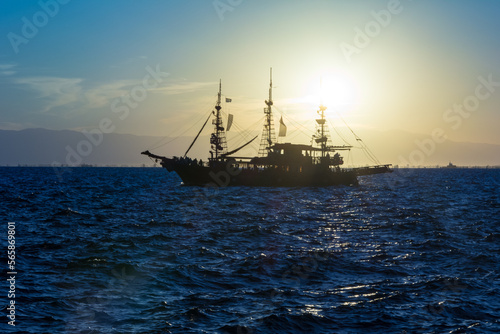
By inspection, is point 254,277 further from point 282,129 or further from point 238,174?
point 282,129

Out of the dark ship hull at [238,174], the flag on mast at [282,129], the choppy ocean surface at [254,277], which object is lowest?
the choppy ocean surface at [254,277]

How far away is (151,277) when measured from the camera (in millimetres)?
Result: 19781

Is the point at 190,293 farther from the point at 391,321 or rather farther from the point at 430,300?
the point at 430,300

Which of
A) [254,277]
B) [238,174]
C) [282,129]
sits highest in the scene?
[282,129]

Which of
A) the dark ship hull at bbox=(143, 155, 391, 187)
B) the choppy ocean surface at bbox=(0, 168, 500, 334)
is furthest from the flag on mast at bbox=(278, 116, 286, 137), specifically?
the choppy ocean surface at bbox=(0, 168, 500, 334)

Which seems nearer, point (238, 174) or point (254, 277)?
point (254, 277)

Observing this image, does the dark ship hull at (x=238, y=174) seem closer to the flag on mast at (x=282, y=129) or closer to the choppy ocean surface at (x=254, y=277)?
the flag on mast at (x=282, y=129)

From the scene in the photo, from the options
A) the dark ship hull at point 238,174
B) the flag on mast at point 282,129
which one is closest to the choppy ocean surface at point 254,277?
the dark ship hull at point 238,174

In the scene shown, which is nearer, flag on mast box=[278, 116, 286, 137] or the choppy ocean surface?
the choppy ocean surface

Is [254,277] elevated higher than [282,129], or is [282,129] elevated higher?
[282,129]

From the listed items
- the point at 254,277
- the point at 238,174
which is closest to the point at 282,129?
the point at 238,174

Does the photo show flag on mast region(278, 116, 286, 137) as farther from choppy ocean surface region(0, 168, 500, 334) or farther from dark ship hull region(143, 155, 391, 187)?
choppy ocean surface region(0, 168, 500, 334)

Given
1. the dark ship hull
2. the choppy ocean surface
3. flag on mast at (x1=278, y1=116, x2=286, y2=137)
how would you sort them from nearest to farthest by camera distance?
1. the choppy ocean surface
2. the dark ship hull
3. flag on mast at (x1=278, y1=116, x2=286, y2=137)

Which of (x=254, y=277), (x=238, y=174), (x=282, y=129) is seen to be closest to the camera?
(x=254, y=277)
